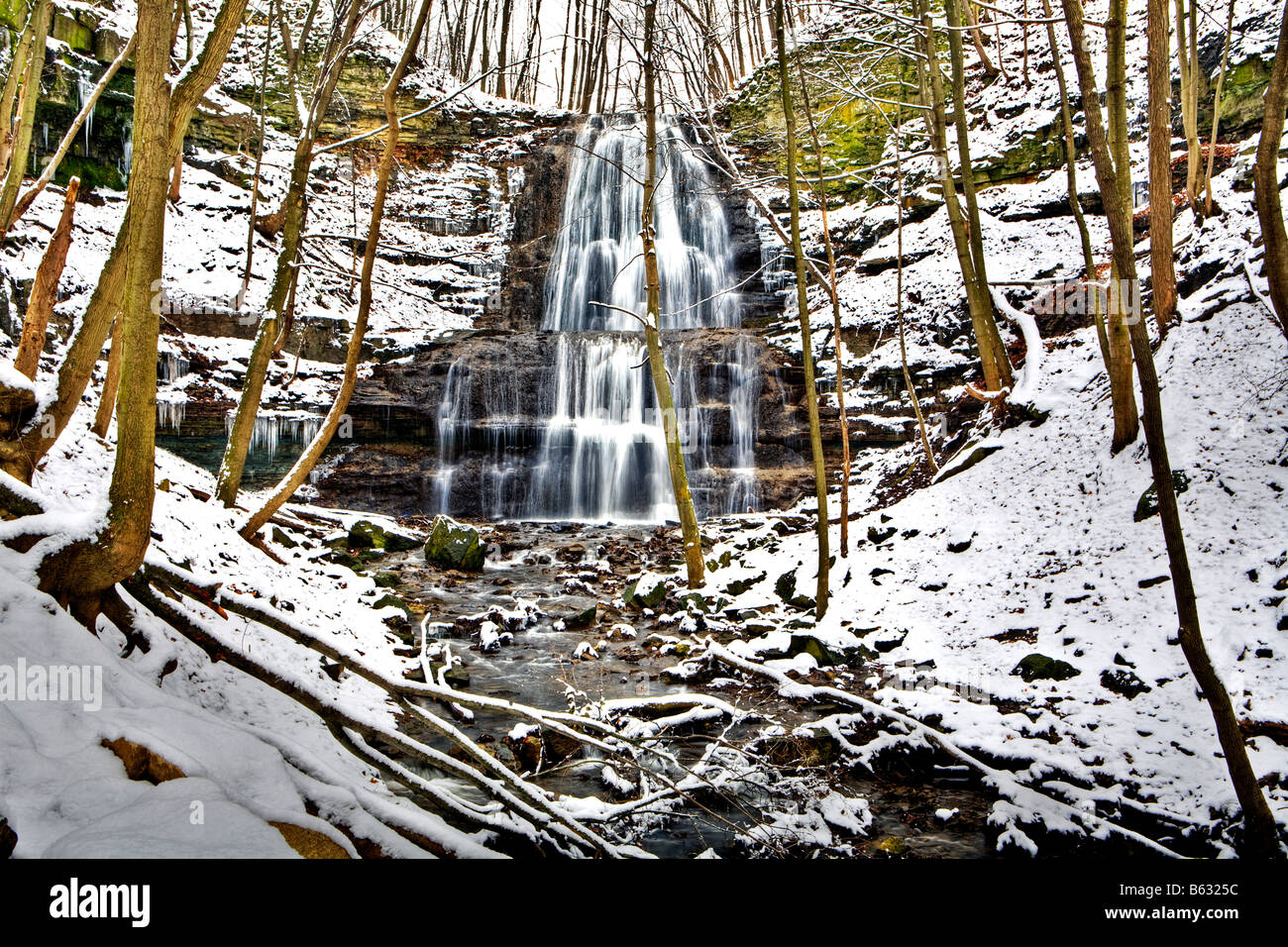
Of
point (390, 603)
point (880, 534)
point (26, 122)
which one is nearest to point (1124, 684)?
point (880, 534)

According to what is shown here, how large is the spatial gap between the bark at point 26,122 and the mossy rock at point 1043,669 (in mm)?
8715

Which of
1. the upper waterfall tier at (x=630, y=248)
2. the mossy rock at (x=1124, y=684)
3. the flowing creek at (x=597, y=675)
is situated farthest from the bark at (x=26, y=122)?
the upper waterfall tier at (x=630, y=248)

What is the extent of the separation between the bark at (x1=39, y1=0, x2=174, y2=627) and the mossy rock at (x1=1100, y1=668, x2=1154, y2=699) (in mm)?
5922

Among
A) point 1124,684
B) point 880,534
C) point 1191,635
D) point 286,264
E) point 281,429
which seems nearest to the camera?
point 1191,635

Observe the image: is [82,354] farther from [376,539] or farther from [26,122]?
[376,539]

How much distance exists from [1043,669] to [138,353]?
6102 mm

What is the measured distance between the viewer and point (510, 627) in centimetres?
754

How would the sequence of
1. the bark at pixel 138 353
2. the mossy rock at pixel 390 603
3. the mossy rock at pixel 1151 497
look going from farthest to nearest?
the mossy rock at pixel 390 603 < the mossy rock at pixel 1151 497 < the bark at pixel 138 353

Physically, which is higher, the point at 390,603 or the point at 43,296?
the point at 43,296

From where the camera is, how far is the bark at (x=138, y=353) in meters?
2.75

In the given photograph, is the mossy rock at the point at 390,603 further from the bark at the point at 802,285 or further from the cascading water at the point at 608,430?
the cascading water at the point at 608,430

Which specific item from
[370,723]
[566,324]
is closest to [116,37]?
[566,324]

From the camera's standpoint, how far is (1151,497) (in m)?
6.23

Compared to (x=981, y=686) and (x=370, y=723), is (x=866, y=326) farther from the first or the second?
(x=370, y=723)
